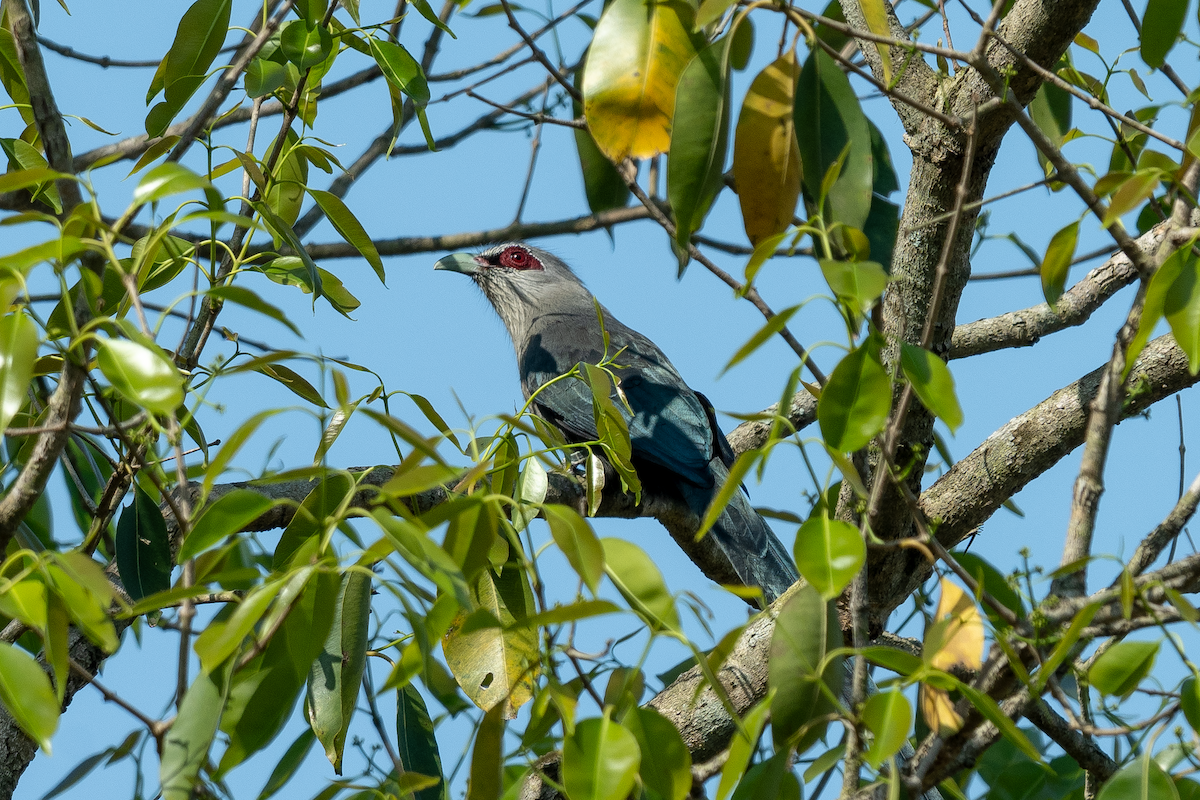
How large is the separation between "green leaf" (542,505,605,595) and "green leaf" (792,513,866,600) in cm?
25

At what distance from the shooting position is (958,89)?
2.80m

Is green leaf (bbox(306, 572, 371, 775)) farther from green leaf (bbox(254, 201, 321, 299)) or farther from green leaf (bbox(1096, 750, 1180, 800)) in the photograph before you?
green leaf (bbox(1096, 750, 1180, 800))

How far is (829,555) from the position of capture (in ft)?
4.39

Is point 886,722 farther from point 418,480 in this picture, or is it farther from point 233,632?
point 233,632

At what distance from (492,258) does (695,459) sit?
294 cm

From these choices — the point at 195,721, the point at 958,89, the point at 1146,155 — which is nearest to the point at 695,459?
the point at 958,89

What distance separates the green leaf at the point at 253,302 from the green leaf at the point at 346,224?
2.85ft

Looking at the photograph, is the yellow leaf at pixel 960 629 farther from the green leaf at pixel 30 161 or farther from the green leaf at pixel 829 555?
the green leaf at pixel 30 161

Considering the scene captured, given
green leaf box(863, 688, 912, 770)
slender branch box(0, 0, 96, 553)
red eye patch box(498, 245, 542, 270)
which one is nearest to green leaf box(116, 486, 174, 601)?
slender branch box(0, 0, 96, 553)

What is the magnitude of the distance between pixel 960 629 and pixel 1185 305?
509 mm

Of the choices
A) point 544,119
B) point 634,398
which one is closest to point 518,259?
point 634,398

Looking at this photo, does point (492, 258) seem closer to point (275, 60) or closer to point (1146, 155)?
point (275, 60)

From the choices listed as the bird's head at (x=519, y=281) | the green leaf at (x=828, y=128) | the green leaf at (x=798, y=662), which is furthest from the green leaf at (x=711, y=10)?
the bird's head at (x=519, y=281)

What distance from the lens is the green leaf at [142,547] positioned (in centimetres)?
234
